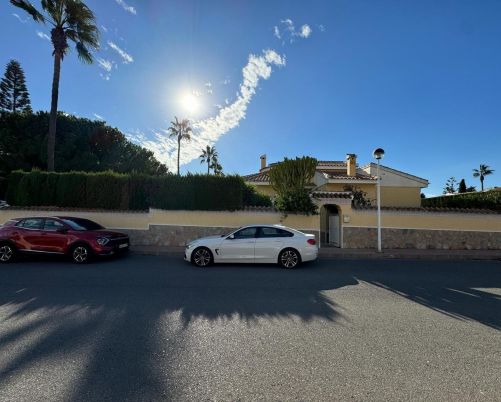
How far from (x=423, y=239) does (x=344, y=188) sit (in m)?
7.70

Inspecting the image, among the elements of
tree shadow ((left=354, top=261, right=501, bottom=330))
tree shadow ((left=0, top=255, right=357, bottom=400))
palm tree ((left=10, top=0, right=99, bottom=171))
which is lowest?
tree shadow ((left=0, top=255, right=357, bottom=400))

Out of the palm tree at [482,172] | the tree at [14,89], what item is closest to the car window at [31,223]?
the tree at [14,89]

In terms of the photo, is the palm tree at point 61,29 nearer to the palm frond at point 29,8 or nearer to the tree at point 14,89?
the palm frond at point 29,8

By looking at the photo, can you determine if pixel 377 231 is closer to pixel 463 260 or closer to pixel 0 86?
pixel 463 260

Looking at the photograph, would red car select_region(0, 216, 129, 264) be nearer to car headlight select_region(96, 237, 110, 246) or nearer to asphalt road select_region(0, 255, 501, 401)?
car headlight select_region(96, 237, 110, 246)

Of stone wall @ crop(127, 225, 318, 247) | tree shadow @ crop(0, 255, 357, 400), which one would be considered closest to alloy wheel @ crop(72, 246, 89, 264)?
tree shadow @ crop(0, 255, 357, 400)

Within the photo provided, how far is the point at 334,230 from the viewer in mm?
12781

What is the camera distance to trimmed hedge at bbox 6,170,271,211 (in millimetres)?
12344

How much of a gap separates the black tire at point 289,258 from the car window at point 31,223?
8094 mm

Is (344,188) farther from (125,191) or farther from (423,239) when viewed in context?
(125,191)

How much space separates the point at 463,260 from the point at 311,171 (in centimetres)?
678

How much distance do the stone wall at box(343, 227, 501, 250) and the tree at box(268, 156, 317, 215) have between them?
223 centimetres

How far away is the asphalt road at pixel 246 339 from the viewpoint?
8.34ft

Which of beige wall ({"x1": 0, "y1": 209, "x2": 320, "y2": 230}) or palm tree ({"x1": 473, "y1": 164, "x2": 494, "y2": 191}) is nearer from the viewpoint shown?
beige wall ({"x1": 0, "y1": 209, "x2": 320, "y2": 230})
